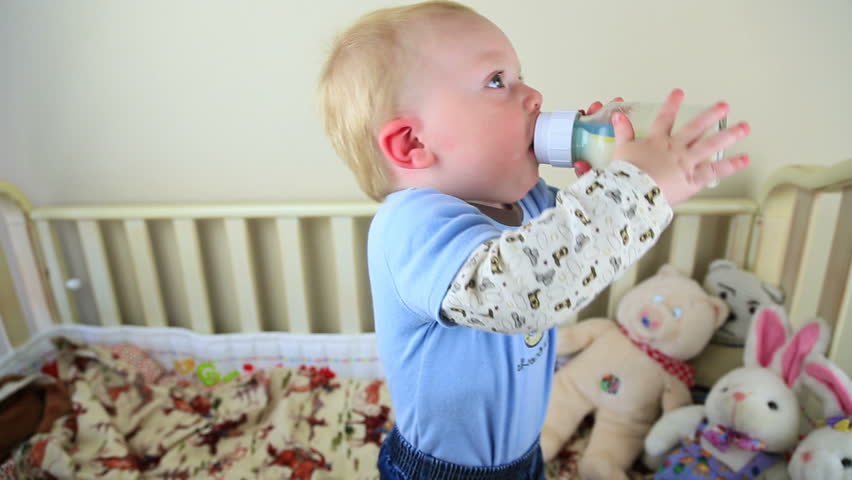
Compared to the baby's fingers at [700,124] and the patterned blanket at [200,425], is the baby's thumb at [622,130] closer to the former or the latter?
the baby's fingers at [700,124]

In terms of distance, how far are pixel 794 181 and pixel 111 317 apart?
1.55m

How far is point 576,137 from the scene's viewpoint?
50 cm

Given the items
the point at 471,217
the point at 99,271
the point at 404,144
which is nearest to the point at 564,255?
the point at 471,217

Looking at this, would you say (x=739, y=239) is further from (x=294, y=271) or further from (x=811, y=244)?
(x=294, y=271)

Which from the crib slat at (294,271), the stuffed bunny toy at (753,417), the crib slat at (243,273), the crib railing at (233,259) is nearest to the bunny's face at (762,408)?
the stuffed bunny toy at (753,417)

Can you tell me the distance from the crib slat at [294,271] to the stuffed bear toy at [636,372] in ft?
2.02

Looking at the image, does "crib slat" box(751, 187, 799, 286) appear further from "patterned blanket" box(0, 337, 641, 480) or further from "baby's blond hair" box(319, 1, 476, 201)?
"baby's blond hair" box(319, 1, 476, 201)

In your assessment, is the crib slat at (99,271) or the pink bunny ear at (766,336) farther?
the crib slat at (99,271)

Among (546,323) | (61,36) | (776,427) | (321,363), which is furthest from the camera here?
(321,363)

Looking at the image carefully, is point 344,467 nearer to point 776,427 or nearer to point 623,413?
point 623,413

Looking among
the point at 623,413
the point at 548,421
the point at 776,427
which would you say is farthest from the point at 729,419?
the point at 548,421

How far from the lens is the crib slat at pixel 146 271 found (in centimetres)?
133

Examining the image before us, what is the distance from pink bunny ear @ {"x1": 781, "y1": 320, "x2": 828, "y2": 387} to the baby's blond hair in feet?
2.46

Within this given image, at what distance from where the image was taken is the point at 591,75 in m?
1.17
